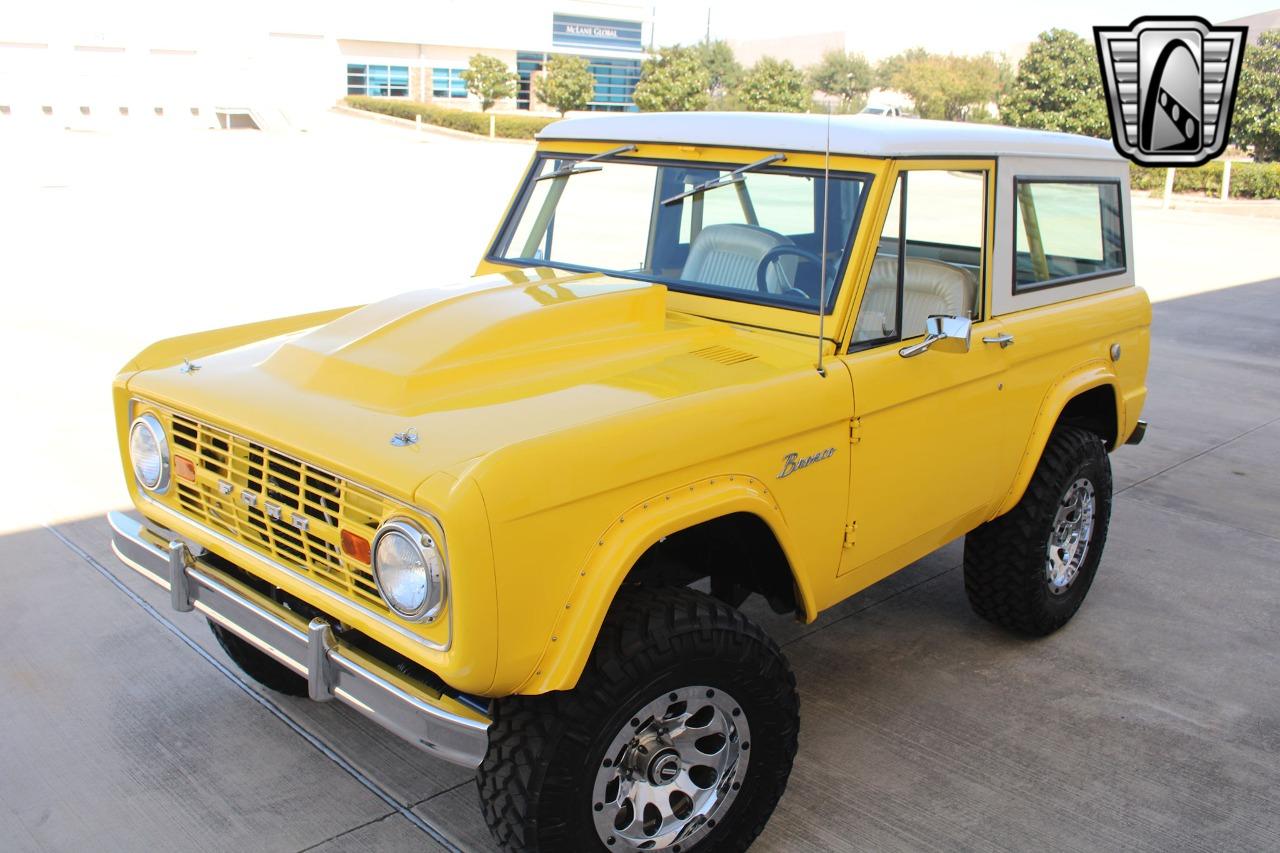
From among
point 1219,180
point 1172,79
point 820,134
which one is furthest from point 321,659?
point 1219,180

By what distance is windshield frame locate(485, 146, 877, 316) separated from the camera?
3582 mm

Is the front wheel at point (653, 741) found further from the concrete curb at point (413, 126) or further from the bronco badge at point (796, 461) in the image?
the concrete curb at point (413, 126)

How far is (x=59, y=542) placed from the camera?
5277mm

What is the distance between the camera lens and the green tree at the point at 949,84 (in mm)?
55844

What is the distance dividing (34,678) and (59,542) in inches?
51.7

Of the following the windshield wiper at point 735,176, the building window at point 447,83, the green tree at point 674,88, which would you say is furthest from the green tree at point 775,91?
the windshield wiper at point 735,176

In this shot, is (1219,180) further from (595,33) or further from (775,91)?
(595,33)

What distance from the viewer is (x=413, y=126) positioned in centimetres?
4444

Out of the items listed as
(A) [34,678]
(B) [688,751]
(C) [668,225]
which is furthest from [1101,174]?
(A) [34,678]

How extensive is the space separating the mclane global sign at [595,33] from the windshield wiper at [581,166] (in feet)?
220

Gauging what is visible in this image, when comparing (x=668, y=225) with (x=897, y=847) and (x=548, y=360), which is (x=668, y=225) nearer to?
(x=548, y=360)

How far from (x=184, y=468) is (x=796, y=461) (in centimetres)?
176

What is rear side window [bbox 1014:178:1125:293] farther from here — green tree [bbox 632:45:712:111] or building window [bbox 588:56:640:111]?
building window [bbox 588:56:640:111]

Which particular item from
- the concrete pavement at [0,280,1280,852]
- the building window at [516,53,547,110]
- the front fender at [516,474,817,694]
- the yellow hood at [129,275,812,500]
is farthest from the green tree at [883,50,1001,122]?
the front fender at [516,474,817,694]
